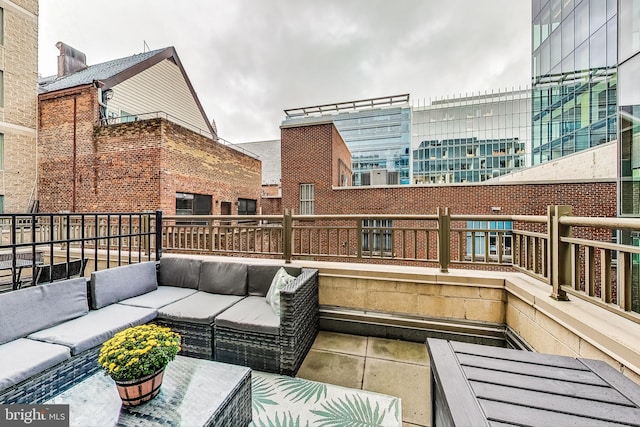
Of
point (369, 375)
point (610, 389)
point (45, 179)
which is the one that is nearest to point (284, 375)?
point (369, 375)

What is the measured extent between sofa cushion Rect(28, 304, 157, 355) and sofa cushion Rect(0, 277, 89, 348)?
2.8 inches

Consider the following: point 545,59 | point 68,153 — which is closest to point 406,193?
point 68,153

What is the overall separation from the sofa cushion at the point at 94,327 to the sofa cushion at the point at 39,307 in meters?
0.07

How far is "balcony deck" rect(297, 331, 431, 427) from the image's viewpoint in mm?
1980

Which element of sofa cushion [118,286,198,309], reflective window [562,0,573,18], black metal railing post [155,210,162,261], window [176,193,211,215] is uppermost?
Result: reflective window [562,0,573,18]

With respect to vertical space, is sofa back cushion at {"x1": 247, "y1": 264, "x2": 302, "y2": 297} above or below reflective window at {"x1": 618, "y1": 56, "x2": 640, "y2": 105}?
below

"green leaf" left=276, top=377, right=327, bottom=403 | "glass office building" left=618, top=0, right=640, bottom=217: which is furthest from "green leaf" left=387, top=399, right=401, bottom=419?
"glass office building" left=618, top=0, right=640, bottom=217

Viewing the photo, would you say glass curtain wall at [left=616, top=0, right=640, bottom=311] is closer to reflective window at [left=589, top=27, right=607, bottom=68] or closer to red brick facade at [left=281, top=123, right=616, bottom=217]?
red brick facade at [left=281, top=123, right=616, bottom=217]

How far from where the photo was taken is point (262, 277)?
2990 millimetres

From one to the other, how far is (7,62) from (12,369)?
1194cm

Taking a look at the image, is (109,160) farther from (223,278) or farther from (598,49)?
(598,49)

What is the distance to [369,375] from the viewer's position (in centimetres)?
226

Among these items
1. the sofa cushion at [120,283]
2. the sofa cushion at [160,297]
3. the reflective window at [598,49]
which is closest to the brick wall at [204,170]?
the sofa cushion at [120,283]

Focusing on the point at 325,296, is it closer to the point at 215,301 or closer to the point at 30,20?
the point at 215,301
